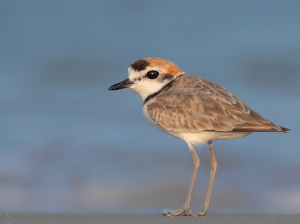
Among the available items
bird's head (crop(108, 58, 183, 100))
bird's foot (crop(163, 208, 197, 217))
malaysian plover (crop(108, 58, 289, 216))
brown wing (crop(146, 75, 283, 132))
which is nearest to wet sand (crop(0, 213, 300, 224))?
bird's foot (crop(163, 208, 197, 217))

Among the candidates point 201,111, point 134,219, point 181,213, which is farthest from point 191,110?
point 134,219

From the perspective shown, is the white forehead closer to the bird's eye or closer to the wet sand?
the bird's eye

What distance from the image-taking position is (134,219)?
428 cm

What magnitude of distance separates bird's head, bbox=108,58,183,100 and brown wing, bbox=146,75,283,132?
0.17m

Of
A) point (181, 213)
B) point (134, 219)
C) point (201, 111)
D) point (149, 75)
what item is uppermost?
point (149, 75)

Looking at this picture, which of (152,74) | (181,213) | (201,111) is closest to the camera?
(181,213)

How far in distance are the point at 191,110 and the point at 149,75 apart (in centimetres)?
71

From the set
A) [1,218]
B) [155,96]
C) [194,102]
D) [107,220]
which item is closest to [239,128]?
[194,102]

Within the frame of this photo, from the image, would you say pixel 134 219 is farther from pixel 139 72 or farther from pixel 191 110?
pixel 139 72

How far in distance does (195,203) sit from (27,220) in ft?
11.2

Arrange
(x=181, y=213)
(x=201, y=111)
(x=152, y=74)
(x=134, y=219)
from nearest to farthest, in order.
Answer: (x=134, y=219), (x=181, y=213), (x=201, y=111), (x=152, y=74)

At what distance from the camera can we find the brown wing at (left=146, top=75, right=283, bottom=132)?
193 inches

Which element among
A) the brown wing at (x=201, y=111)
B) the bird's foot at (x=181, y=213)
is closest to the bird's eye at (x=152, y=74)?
the brown wing at (x=201, y=111)

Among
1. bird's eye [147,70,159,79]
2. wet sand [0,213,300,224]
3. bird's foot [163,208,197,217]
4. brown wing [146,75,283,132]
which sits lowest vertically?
wet sand [0,213,300,224]
